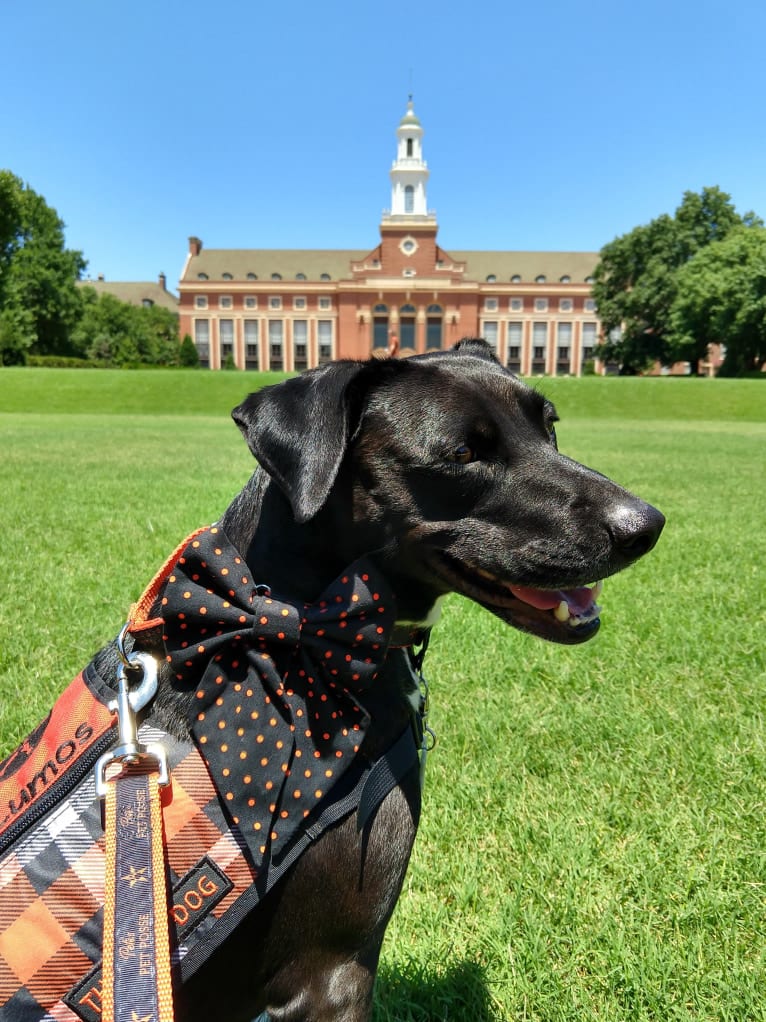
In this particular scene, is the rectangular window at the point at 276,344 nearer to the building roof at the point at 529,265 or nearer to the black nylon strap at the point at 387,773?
the building roof at the point at 529,265

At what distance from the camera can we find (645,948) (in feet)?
7.06

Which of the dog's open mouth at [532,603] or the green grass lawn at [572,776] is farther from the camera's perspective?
the green grass lawn at [572,776]

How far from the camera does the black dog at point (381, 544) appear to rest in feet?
4.57

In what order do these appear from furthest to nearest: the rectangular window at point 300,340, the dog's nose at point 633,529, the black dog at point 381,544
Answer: the rectangular window at point 300,340, the dog's nose at point 633,529, the black dog at point 381,544

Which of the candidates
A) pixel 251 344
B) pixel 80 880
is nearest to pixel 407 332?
pixel 251 344

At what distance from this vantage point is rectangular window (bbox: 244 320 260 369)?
286 feet

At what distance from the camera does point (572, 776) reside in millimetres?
3039

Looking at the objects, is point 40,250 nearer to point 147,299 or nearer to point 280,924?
point 147,299

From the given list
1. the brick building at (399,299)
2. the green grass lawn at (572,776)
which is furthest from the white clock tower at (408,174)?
the green grass lawn at (572,776)

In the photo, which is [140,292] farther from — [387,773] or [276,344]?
[387,773]

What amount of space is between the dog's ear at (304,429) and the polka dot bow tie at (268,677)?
0.64 ft

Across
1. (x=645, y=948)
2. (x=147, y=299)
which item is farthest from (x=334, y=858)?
(x=147, y=299)

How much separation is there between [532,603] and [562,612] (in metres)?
0.07

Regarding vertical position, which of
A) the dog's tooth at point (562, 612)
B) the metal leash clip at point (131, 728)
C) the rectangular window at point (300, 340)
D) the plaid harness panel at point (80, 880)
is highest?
the rectangular window at point (300, 340)
